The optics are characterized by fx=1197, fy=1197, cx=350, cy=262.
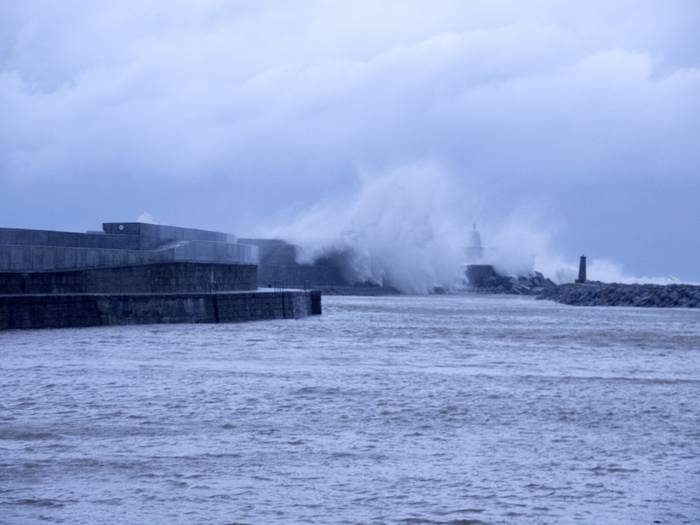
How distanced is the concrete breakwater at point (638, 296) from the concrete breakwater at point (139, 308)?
18075 millimetres

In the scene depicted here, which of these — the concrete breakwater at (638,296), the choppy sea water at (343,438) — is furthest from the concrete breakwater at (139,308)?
the concrete breakwater at (638,296)

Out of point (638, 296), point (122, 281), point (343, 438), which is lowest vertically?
Result: point (343, 438)

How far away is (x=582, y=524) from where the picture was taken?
439cm

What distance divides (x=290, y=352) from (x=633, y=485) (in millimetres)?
8035

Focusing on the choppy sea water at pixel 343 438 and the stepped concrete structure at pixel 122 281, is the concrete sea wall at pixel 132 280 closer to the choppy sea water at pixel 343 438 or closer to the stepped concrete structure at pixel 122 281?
the stepped concrete structure at pixel 122 281

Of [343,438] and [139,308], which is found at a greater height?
[139,308]

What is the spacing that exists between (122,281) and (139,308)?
706 millimetres

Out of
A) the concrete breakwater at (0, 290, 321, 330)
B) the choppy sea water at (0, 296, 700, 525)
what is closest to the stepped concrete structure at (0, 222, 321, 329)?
the concrete breakwater at (0, 290, 321, 330)

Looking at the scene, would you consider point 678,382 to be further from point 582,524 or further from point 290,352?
point 582,524

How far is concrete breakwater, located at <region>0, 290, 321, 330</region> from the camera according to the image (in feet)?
51.0

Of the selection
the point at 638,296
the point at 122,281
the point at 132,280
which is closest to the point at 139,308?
the point at 122,281

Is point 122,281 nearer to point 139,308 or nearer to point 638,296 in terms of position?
point 139,308

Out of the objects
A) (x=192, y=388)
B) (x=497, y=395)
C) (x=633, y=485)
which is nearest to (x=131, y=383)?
(x=192, y=388)

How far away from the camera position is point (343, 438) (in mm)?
6297
